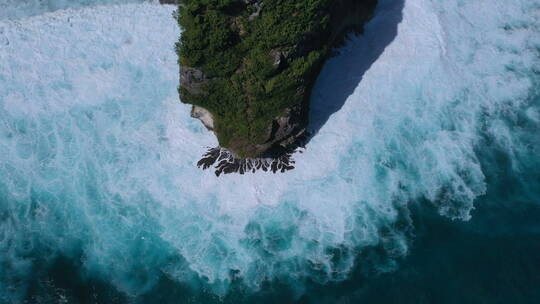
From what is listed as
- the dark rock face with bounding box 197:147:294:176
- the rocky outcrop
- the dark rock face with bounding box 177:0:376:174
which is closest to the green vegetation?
the dark rock face with bounding box 177:0:376:174

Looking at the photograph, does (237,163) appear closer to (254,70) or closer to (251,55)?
(254,70)

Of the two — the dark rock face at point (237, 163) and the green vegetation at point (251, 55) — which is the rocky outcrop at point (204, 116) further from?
the dark rock face at point (237, 163)

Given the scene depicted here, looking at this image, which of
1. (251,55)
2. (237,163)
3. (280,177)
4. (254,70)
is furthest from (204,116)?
(280,177)

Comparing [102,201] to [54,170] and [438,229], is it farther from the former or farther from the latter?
[438,229]

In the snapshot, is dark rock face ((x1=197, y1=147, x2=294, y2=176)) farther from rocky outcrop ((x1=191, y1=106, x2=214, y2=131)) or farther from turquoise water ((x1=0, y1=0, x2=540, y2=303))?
rocky outcrop ((x1=191, y1=106, x2=214, y2=131))

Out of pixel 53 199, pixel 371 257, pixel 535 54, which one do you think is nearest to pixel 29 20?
pixel 53 199
